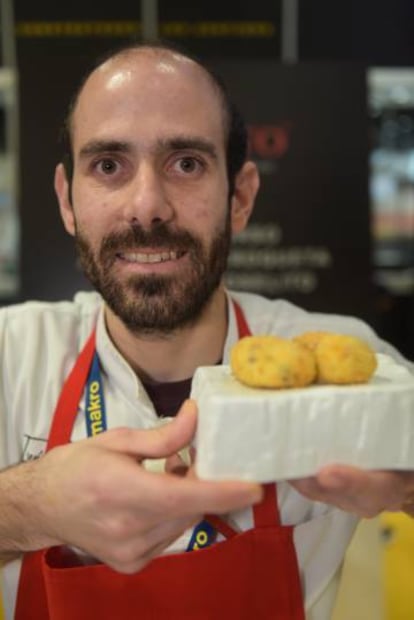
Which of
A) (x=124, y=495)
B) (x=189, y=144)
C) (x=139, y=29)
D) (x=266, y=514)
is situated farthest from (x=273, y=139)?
(x=124, y=495)

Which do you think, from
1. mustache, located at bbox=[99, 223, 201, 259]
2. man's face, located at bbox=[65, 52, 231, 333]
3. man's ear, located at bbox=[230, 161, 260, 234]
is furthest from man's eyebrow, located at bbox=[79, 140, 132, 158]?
man's ear, located at bbox=[230, 161, 260, 234]

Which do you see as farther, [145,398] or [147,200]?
[145,398]

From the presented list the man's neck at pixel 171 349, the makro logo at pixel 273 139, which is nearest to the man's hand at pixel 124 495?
the man's neck at pixel 171 349

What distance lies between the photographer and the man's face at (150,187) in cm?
105

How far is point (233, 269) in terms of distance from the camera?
2162mm

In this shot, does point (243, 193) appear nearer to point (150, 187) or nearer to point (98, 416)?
point (150, 187)

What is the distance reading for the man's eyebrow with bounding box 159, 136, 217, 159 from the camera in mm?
1056

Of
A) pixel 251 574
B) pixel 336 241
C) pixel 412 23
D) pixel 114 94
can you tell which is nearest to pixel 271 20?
pixel 412 23

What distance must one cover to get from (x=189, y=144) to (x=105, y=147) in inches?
5.3

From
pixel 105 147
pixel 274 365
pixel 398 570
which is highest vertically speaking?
→ pixel 105 147

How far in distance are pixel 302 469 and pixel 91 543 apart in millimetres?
257

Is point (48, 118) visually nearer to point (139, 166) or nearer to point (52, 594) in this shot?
point (139, 166)

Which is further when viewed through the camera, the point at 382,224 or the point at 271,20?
the point at 382,224

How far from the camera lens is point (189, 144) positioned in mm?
1077
